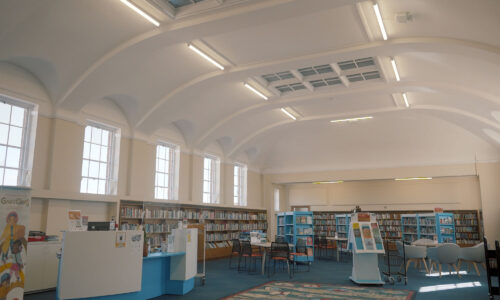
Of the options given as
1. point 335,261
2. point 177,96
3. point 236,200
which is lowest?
point 335,261

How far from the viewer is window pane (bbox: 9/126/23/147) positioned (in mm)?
8000

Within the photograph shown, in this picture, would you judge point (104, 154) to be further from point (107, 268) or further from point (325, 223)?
point (325, 223)

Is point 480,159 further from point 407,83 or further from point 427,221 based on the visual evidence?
point 407,83

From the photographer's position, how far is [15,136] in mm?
A: 8078

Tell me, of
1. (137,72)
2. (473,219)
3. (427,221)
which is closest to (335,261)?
(427,221)

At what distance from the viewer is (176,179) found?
42.3 ft

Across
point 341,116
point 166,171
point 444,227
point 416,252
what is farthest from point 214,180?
point 444,227

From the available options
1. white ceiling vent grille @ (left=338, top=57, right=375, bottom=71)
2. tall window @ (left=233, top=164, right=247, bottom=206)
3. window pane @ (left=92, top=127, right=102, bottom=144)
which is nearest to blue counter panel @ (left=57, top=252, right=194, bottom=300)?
window pane @ (left=92, top=127, right=102, bottom=144)

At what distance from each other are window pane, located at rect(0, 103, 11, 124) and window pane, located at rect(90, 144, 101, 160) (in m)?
2.18

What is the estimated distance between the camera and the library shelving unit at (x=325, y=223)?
1831 cm

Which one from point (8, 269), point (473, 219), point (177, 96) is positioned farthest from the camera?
point (473, 219)

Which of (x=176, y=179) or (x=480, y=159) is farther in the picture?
(x=480, y=159)

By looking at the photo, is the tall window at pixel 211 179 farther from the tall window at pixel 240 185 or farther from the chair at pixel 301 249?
the chair at pixel 301 249

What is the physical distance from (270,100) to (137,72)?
4.75 metres
